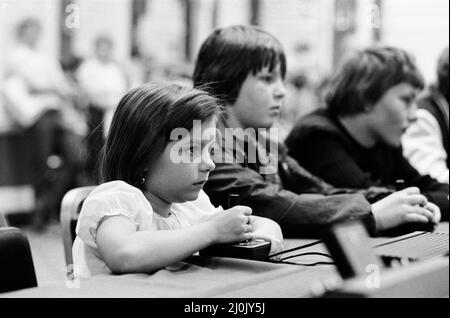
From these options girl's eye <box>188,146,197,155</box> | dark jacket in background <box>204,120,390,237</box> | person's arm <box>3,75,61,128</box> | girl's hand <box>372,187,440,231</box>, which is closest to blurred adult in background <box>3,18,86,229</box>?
person's arm <box>3,75,61,128</box>

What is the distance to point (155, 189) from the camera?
47.0 inches

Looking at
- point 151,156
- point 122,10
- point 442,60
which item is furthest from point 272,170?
point 122,10

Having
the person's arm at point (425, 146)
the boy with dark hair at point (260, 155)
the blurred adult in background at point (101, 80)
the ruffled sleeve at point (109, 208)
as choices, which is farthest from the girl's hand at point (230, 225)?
the blurred adult in background at point (101, 80)

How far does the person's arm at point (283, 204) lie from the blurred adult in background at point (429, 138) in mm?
784

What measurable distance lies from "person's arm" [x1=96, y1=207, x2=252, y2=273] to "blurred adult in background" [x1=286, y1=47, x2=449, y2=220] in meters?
0.87

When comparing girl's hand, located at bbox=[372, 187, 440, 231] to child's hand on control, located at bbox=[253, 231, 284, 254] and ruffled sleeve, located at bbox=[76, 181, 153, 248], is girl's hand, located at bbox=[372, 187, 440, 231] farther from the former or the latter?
ruffled sleeve, located at bbox=[76, 181, 153, 248]

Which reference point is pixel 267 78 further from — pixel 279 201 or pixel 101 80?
pixel 101 80

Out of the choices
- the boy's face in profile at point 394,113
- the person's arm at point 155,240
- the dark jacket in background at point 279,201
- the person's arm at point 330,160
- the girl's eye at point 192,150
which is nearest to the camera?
the person's arm at point 155,240

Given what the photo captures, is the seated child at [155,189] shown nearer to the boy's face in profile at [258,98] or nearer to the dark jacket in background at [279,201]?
the dark jacket in background at [279,201]

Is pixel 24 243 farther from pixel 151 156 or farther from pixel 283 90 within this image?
pixel 283 90

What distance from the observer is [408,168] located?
2.12m

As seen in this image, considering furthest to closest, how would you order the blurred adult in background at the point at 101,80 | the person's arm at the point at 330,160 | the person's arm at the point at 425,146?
the blurred adult in background at the point at 101,80
the person's arm at the point at 425,146
the person's arm at the point at 330,160

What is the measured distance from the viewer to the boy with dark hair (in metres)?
1.48

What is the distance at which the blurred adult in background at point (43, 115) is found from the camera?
168 inches
